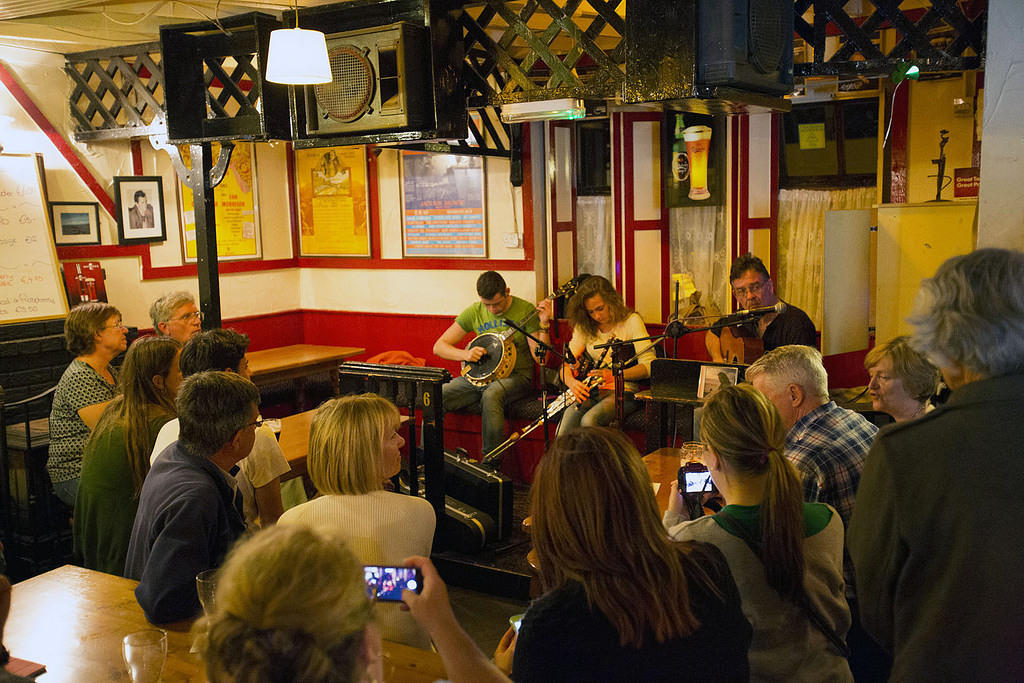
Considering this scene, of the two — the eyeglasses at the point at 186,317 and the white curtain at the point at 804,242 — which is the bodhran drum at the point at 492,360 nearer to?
the eyeglasses at the point at 186,317

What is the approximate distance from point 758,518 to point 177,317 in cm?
419

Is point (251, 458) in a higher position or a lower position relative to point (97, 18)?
lower

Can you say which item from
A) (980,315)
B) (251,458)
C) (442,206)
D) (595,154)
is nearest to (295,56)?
(251,458)

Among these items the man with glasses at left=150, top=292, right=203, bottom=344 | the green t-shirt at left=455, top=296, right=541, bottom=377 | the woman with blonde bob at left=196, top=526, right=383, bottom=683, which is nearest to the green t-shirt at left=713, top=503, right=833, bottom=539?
the woman with blonde bob at left=196, top=526, right=383, bottom=683

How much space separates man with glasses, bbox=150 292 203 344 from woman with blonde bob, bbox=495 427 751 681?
415cm

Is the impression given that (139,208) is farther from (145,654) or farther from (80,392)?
(145,654)

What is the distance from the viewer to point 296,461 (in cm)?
397

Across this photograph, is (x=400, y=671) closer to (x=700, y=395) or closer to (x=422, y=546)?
(x=422, y=546)

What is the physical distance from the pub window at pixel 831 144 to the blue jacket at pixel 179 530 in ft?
16.9

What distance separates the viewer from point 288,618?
107 centimetres

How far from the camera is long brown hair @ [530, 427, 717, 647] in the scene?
1.51 metres

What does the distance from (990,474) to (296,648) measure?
3.90 ft

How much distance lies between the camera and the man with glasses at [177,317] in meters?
5.28

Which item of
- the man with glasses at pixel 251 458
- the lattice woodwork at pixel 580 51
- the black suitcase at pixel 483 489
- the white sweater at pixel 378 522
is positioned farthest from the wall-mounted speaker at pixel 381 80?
the white sweater at pixel 378 522
